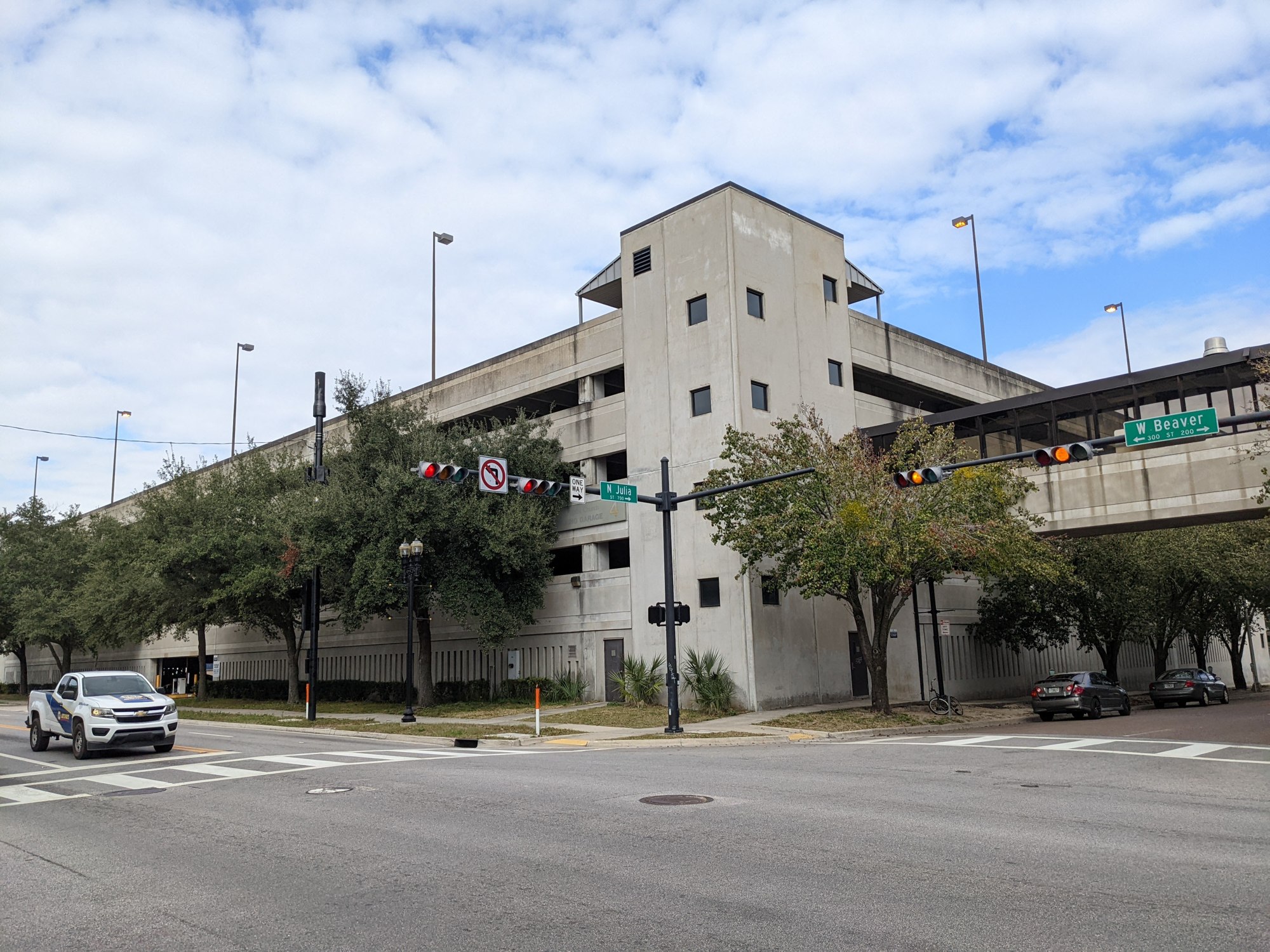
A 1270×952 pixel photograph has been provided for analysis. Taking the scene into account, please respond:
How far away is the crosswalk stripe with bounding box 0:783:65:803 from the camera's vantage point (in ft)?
43.9

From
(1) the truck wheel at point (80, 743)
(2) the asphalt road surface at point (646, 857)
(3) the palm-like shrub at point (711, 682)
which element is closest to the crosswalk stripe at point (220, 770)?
(2) the asphalt road surface at point (646, 857)

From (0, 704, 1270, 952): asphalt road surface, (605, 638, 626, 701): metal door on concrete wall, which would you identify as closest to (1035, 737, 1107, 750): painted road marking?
(0, 704, 1270, 952): asphalt road surface

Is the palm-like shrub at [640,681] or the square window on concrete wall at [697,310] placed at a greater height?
the square window on concrete wall at [697,310]

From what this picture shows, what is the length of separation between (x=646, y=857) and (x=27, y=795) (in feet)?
33.8

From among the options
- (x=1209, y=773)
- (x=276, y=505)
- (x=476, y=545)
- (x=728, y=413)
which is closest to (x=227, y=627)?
(x=276, y=505)

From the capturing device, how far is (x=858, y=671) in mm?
33781

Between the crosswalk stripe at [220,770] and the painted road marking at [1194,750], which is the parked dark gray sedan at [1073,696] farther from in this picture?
the crosswalk stripe at [220,770]

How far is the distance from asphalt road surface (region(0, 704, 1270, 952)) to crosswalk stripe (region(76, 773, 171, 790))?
0.09 m

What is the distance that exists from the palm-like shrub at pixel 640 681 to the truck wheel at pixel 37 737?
1610 cm

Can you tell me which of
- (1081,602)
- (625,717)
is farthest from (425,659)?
(1081,602)

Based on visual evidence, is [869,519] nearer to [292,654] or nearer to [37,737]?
[37,737]

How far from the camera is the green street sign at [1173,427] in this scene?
16953 millimetres

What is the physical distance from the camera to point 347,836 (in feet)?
31.9

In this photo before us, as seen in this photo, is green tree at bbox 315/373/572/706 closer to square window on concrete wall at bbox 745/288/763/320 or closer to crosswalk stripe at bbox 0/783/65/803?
square window on concrete wall at bbox 745/288/763/320
